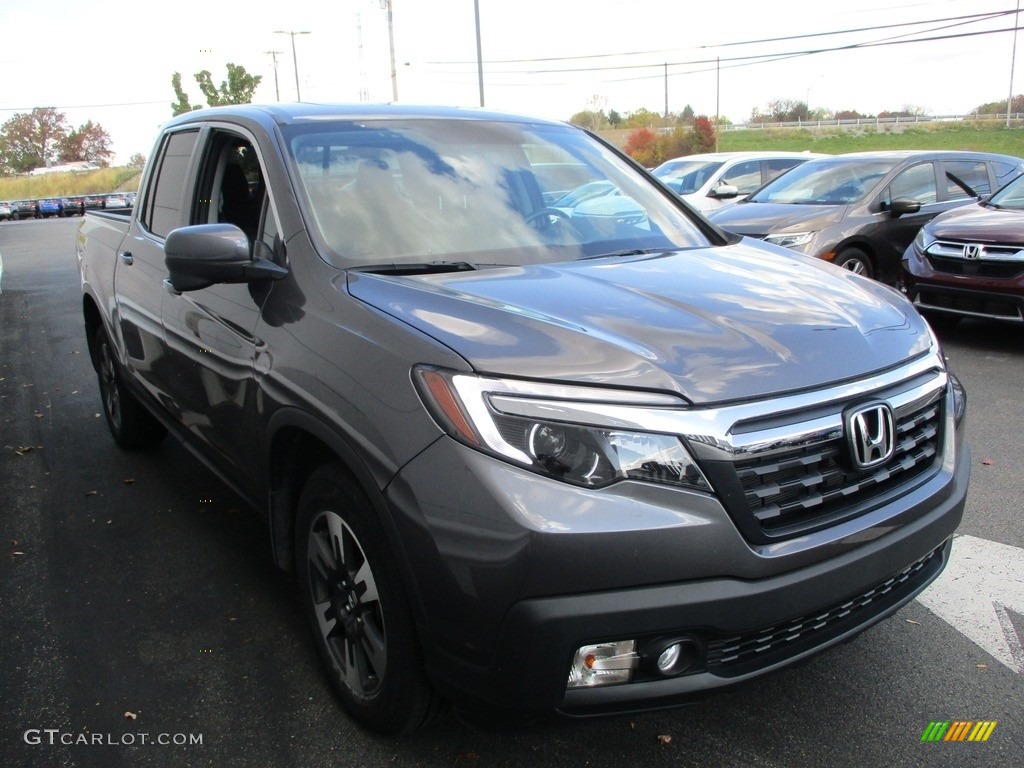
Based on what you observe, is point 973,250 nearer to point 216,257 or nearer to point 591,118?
point 216,257

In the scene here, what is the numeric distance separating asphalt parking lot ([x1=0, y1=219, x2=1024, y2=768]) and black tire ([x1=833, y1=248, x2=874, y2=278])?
4357 mm

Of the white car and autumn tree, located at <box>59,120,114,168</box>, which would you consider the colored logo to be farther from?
autumn tree, located at <box>59,120,114,168</box>

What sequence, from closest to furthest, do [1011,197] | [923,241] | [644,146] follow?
[923,241] < [1011,197] < [644,146]

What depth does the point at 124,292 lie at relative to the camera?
446 cm

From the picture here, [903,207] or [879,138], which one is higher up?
[879,138]

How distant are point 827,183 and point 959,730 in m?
8.04

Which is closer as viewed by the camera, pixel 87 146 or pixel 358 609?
pixel 358 609

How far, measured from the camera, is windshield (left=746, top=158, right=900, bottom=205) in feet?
30.4

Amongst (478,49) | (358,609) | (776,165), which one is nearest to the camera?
(358,609)

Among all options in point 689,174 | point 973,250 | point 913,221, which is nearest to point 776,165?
point 689,174

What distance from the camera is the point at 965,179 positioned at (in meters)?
9.95

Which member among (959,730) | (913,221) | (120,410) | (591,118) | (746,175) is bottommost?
(959,730)

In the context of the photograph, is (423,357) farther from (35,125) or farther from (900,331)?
(35,125)

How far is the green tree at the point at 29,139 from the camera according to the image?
10331 cm
